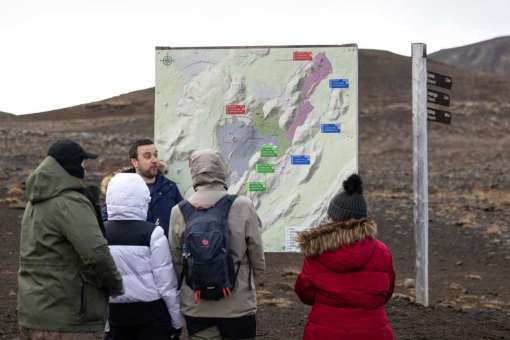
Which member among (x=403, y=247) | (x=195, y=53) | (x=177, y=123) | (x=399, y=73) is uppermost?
(x=399, y=73)

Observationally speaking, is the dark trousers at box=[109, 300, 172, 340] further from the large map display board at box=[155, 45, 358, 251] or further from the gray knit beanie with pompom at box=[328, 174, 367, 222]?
the large map display board at box=[155, 45, 358, 251]

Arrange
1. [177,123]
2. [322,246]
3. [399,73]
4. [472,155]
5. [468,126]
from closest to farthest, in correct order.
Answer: [322,246] < [177,123] < [472,155] < [468,126] < [399,73]

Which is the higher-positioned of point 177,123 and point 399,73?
point 399,73

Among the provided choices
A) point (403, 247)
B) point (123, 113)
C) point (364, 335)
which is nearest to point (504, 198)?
point (403, 247)

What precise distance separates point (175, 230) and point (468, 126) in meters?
50.7

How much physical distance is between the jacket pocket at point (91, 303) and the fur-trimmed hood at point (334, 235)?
1.12 metres

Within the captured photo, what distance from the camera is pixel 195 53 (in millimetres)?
8492

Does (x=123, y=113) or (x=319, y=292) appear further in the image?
(x=123, y=113)

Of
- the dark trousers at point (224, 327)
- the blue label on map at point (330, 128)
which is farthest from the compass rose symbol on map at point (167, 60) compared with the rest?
the dark trousers at point (224, 327)

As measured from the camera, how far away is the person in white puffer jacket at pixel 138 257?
5293mm

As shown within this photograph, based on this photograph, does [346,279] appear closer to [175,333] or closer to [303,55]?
[175,333]

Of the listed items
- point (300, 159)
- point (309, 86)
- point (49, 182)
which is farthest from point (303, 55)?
point (49, 182)

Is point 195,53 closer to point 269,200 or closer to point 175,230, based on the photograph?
point 269,200

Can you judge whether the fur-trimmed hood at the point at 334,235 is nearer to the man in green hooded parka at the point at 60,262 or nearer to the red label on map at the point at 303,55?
the man in green hooded parka at the point at 60,262
